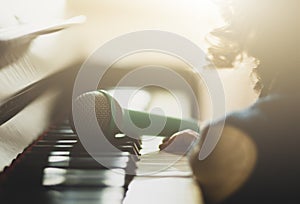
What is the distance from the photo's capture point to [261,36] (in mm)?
1161

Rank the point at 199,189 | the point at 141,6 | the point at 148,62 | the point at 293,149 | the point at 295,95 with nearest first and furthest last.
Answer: the point at 199,189, the point at 293,149, the point at 295,95, the point at 141,6, the point at 148,62

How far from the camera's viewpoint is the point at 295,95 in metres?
1.06

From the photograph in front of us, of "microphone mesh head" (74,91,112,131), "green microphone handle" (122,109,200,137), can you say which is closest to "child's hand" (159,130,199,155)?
"green microphone handle" (122,109,200,137)

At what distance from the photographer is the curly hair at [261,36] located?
3.65 ft

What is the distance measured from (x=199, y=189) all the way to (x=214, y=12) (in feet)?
1.55

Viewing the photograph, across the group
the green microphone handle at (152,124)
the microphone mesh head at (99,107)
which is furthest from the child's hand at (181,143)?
the microphone mesh head at (99,107)

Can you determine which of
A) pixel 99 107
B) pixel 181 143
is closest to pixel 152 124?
pixel 181 143

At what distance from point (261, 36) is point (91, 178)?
0.55 m

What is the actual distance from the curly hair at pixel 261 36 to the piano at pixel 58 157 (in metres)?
0.27

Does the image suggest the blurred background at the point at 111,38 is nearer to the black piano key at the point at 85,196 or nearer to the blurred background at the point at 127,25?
the blurred background at the point at 127,25

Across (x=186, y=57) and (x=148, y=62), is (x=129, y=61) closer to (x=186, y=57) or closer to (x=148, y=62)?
(x=148, y=62)

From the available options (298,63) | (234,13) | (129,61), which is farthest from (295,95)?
(129,61)

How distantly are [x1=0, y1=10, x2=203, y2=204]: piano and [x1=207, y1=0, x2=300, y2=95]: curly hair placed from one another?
268 mm

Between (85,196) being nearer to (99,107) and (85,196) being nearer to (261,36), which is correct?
(99,107)
